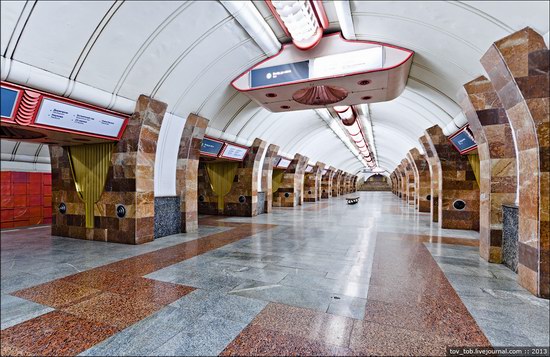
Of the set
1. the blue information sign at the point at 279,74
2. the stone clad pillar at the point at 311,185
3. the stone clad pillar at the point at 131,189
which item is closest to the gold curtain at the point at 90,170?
the stone clad pillar at the point at 131,189

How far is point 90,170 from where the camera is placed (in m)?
6.31

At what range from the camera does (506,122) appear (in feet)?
14.8

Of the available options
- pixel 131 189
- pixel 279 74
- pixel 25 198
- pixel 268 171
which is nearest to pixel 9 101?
pixel 131 189

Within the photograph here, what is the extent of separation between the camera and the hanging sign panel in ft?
13.6

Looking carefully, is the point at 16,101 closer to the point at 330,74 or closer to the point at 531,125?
the point at 330,74

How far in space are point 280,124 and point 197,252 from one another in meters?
6.94

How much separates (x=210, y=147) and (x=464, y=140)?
6.88m

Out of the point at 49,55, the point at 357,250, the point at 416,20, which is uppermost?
the point at 416,20

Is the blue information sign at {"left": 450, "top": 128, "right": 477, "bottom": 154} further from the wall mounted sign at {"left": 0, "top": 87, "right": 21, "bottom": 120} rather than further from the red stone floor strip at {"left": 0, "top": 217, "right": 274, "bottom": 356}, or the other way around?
the wall mounted sign at {"left": 0, "top": 87, "right": 21, "bottom": 120}

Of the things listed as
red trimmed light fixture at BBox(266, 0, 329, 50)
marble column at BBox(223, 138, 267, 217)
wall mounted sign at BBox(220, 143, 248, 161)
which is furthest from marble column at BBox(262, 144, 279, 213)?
red trimmed light fixture at BBox(266, 0, 329, 50)

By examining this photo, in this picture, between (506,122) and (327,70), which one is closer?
(506,122)

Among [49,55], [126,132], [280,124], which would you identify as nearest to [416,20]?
[49,55]

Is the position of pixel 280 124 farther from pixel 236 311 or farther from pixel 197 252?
pixel 236 311

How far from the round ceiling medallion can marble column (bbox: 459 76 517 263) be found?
2157mm
